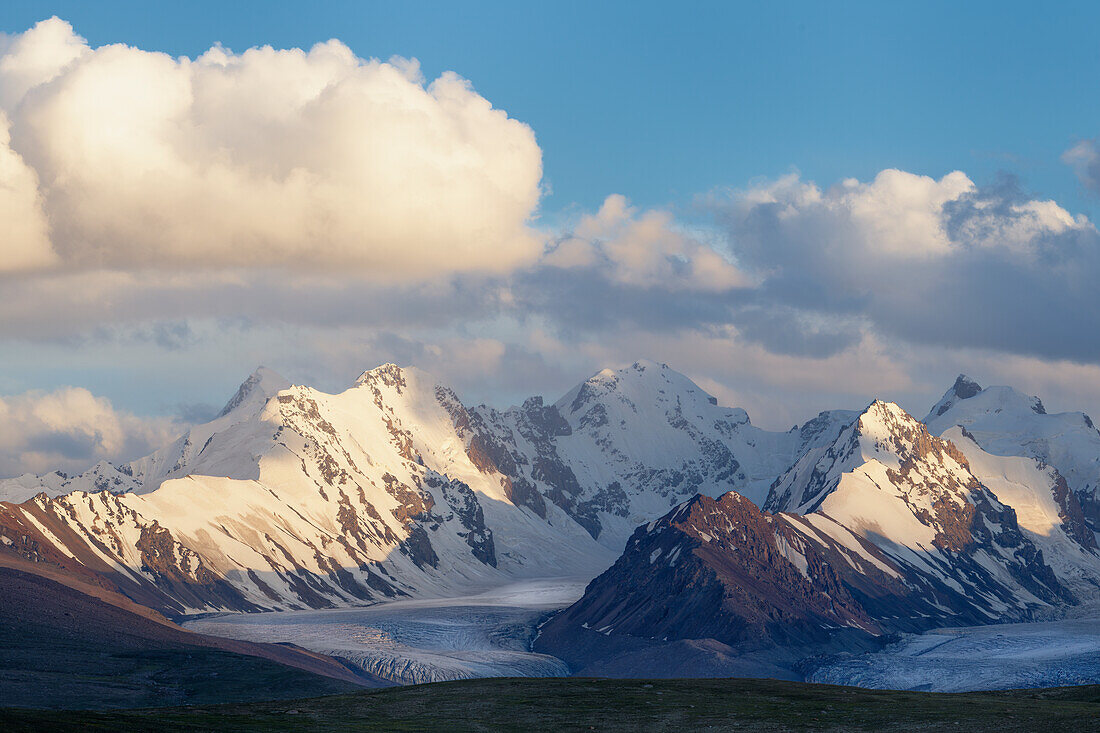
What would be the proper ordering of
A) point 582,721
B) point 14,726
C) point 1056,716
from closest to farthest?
point 14,726 < point 1056,716 < point 582,721

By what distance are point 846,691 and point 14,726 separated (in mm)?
110019

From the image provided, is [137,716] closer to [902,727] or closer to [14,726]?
[14,726]

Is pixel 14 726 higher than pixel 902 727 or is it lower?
higher

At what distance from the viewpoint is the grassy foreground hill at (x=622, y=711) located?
5605 inches

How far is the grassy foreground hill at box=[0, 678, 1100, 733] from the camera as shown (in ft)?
467

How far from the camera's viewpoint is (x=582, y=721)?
157750 millimetres

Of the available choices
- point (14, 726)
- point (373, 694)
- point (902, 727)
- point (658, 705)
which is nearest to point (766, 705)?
point (658, 705)

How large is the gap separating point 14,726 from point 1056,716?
99.9 m

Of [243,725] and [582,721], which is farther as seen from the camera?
[582,721]

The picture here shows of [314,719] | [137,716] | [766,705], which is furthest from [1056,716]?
[137,716]

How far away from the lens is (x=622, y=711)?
166375 millimetres

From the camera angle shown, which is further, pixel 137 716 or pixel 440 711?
pixel 440 711

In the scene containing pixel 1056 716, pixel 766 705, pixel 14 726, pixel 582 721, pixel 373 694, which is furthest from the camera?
pixel 373 694

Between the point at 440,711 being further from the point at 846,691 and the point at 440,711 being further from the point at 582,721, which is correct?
the point at 846,691
